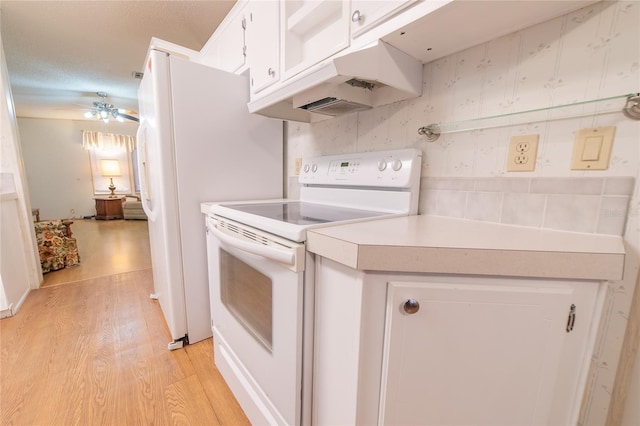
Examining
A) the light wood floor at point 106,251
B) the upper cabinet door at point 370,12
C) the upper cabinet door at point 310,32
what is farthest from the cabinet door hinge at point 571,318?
the light wood floor at point 106,251

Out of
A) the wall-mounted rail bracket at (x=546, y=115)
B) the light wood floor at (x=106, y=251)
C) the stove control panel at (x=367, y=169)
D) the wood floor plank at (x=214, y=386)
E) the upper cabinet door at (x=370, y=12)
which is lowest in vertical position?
the light wood floor at (x=106, y=251)

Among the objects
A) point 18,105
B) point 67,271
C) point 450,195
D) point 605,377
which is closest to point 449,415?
point 605,377

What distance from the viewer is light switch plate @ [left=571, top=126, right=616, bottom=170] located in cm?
66

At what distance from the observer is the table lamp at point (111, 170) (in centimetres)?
636

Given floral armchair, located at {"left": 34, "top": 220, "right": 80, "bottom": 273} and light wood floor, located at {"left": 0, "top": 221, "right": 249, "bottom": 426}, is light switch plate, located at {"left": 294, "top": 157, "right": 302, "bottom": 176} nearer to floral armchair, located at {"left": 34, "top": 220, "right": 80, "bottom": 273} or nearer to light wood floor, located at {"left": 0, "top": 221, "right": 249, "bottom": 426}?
light wood floor, located at {"left": 0, "top": 221, "right": 249, "bottom": 426}

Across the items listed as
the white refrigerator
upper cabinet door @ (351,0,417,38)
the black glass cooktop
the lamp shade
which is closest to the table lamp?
the lamp shade

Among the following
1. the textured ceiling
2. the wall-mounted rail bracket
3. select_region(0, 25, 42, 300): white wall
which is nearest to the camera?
the wall-mounted rail bracket

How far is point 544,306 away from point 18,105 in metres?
7.96

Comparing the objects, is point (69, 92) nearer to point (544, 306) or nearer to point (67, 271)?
point (67, 271)

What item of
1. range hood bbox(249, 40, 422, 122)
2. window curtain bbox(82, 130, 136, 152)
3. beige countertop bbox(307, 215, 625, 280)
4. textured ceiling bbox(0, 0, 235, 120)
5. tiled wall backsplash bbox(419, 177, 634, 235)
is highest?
textured ceiling bbox(0, 0, 235, 120)

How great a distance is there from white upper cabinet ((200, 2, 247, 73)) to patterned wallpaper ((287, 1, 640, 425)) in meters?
1.20

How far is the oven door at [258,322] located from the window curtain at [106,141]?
7.18 meters

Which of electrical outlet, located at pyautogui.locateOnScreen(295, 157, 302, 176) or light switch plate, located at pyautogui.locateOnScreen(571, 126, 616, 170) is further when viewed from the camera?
electrical outlet, located at pyautogui.locateOnScreen(295, 157, 302, 176)

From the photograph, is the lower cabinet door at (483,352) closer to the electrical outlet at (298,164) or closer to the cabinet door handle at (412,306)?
the cabinet door handle at (412,306)
